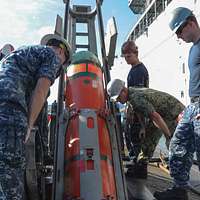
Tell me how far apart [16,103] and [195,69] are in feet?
5.01

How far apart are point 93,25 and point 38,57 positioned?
3759 mm

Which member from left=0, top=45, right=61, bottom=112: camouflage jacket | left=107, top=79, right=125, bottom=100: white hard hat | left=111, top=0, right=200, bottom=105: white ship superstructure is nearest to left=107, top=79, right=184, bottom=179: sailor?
left=107, top=79, right=125, bottom=100: white hard hat

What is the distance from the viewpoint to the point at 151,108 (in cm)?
401

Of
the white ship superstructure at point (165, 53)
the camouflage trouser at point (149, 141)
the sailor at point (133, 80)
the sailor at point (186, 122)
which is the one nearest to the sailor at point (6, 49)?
the sailor at point (133, 80)

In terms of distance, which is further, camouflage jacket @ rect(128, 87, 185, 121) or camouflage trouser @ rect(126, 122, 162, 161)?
camouflage trouser @ rect(126, 122, 162, 161)

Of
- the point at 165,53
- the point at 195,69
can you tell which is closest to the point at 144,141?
the point at 195,69

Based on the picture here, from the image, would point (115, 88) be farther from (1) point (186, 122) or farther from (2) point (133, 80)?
(2) point (133, 80)

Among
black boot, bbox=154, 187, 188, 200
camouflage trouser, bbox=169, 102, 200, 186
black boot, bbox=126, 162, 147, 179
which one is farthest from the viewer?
black boot, bbox=126, 162, 147, 179

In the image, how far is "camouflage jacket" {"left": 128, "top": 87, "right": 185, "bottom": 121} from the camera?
4035mm

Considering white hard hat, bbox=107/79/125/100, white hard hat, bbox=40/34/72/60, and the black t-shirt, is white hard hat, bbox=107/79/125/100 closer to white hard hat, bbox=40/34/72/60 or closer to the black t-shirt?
white hard hat, bbox=40/34/72/60

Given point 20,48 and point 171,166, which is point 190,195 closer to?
point 171,166

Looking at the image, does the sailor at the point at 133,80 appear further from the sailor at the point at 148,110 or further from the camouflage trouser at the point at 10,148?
the camouflage trouser at the point at 10,148

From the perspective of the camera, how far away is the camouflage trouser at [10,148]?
2520mm

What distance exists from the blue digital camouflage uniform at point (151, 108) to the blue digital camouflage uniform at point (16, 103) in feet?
5.10
